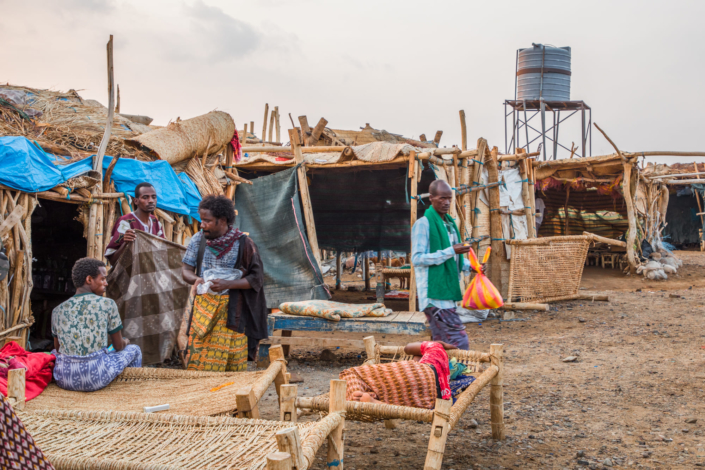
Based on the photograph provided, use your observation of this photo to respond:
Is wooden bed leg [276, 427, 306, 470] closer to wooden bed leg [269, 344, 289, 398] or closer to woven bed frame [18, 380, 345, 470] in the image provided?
woven bed frame [18, 380, 345, 470]

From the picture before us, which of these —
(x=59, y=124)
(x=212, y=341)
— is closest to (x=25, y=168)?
(x=59, y=124)

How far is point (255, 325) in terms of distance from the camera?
3.77 meters

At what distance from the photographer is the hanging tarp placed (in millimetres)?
8000

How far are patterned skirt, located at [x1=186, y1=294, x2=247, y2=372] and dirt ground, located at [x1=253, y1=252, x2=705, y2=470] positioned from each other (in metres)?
0.77

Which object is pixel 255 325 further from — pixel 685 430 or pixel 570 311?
pixel 570 311

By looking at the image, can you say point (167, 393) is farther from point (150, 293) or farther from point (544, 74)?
point (544, 74)

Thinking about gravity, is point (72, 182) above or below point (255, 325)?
above

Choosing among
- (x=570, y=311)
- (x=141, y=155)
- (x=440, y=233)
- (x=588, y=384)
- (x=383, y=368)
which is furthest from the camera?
(x=570, y=311)

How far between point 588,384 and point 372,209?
6.07 metres

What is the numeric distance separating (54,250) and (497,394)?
633cm

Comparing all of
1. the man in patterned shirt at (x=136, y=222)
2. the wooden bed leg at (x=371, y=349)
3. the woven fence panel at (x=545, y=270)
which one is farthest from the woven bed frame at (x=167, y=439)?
the woven fence panel at (x=545, y=270)

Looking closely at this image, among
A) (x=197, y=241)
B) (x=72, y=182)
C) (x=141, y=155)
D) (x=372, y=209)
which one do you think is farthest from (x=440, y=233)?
(x=372, y=209)

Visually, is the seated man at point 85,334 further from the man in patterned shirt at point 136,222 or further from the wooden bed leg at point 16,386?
the man in patterned shirt at point 136,222

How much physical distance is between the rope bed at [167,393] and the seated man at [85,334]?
0.27 ft
